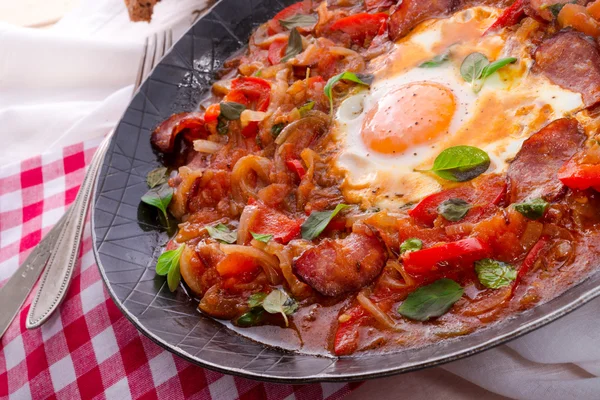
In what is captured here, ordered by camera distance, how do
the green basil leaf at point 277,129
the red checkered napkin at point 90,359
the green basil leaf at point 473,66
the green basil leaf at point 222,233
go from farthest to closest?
1. the green basil leaf at point 277,129
2. the green basil leaf at point 473,66
3. the green basil leaf at point 222,233
4. the red checkered napkin at point 90,359

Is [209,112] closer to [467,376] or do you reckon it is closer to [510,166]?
[510,166]

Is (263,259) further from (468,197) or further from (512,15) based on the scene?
(512,15)

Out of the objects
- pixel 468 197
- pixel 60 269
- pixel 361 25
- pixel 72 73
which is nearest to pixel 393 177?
pixel 468 197

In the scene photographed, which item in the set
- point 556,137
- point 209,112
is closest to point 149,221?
point 209,112

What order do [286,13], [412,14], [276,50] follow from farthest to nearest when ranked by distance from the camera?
[286,13] < [276,50] < [412,14]

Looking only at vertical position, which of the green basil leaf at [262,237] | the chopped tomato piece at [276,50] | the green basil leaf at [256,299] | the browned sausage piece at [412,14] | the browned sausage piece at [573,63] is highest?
the browned sausage piece at [412,14]

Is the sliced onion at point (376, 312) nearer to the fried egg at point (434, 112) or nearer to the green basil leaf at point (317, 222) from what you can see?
the green basil leaf at point (317, 222)

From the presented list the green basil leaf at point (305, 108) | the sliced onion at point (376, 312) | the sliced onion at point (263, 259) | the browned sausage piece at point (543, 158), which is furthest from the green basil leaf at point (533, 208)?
the green basil leaf at point (305, 108)
